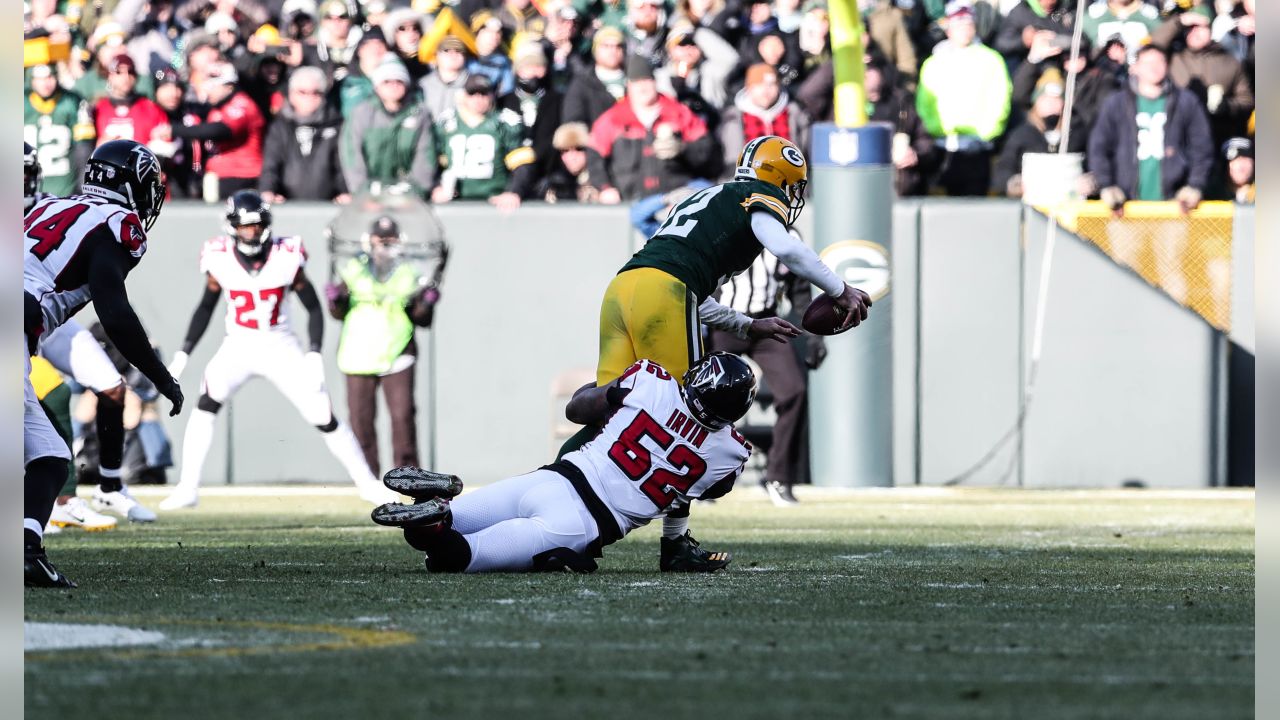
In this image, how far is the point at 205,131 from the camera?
14.8 m

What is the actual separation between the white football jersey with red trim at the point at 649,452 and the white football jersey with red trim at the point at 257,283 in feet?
17.9

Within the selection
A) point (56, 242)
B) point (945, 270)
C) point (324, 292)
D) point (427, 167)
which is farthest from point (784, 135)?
point (56, 242)

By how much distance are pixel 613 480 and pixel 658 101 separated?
7.28 meters

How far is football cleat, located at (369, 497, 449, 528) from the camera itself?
6.91m

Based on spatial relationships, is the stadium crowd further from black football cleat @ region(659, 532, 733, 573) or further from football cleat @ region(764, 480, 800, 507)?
black football cleat @ region(659, 532, 733, 573)

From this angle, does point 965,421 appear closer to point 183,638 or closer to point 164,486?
point 164,486

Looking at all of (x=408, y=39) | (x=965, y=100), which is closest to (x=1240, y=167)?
(x=965, y=100)

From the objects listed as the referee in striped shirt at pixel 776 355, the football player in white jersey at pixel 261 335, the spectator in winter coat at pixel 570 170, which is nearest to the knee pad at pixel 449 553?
the football player in white jersey at pixel 261 335

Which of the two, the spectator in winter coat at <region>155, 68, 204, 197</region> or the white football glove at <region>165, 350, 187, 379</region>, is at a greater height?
the spectator in winter coat at <region>155, 68, 204, 197</region>

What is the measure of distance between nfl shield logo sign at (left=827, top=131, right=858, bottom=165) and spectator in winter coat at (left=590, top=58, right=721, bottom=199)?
84 cm

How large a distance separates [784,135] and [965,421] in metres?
2.39

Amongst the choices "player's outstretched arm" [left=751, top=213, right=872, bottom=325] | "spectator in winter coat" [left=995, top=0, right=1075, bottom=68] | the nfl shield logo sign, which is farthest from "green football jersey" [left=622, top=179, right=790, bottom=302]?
"spectator in winter coat" [left=995, top=0, right=1075, bottom=68]

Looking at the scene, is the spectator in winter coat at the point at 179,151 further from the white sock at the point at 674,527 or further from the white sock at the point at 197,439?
the white sock at the point at 674,527

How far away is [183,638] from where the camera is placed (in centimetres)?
543
